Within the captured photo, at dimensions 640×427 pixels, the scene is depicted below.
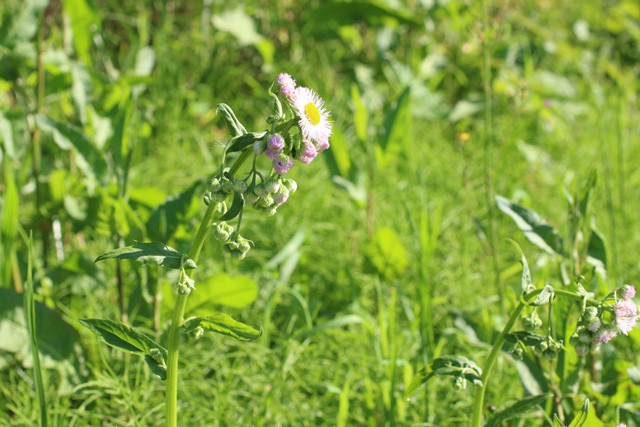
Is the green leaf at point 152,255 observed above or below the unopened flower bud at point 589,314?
above

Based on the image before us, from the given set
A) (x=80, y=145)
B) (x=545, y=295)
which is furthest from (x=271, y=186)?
(x=80, y=145)

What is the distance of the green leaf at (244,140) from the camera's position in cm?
91

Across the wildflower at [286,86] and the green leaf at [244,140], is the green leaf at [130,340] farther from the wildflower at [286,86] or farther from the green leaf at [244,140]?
the wildflower at [286,86]

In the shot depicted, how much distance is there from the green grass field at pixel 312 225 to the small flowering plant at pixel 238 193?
12cm

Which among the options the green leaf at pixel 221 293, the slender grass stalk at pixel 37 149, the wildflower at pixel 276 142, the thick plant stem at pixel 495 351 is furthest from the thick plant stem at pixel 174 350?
the slender grass stalk at pixel 37 149

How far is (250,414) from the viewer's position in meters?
1.47

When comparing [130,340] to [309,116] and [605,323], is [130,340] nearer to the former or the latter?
[309,116]

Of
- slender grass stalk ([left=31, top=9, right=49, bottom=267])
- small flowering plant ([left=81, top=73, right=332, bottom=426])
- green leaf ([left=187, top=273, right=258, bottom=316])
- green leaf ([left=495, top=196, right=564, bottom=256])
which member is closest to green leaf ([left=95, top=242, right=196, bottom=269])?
small flowering plant ([left=81, top=73, right=332, bottom=426])

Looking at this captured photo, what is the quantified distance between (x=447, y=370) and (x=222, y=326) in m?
0.40

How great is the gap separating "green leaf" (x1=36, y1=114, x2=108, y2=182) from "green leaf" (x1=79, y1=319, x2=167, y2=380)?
2.38ft

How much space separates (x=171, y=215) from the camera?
1.45 meters

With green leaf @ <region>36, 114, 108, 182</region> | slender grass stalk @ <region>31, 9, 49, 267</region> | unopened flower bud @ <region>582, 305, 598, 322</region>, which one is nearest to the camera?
unopened flower bud @ <region>582, 305, 598, 322</region>

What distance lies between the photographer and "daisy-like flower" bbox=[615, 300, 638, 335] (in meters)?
0.97

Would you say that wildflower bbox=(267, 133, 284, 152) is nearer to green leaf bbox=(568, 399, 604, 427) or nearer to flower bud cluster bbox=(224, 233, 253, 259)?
flower bud cluster bbox=(224, 233, 253, 259)
